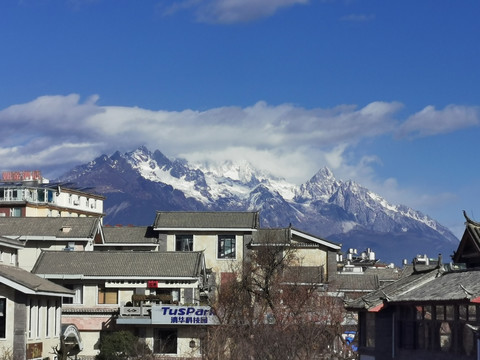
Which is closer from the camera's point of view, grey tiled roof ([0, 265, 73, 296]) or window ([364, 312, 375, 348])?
window ([364, 312, 375, 348])

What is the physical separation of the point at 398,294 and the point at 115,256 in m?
37.5

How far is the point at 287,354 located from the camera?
50844 millimetres

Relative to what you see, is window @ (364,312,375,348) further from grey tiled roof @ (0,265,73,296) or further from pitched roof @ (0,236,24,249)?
pitched roof @ (0,236,24,249)

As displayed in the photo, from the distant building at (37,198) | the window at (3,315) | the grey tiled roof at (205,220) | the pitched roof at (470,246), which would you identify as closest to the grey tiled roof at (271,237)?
the grey tiled roof at (205,220)

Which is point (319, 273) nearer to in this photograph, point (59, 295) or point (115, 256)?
point (115, 256)

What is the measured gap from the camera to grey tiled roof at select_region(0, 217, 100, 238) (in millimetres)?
87875

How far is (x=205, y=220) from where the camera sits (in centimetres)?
9944

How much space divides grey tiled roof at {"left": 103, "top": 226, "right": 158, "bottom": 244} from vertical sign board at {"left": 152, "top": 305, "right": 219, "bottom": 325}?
27.1m

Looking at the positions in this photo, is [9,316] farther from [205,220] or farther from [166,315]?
[205,220]

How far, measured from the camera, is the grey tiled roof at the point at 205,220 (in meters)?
98.3

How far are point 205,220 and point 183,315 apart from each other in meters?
28.5

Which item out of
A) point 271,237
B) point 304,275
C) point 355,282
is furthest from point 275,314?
point 355,282

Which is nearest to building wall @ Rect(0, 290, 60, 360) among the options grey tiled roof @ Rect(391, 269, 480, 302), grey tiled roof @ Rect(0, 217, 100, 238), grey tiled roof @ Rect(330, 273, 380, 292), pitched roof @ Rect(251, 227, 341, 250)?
grey tiled roof @ Rect(391, 269, 480, 302)

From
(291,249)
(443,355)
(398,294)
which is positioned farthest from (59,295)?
(291,249)
